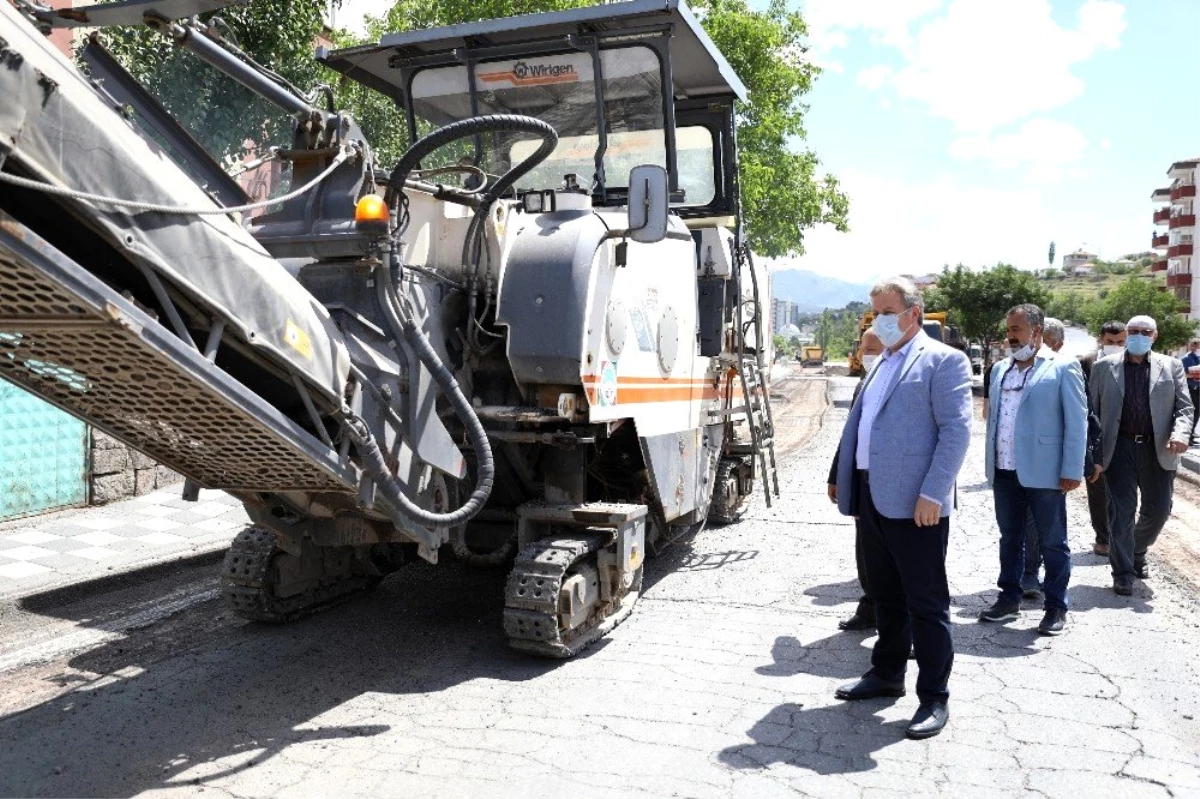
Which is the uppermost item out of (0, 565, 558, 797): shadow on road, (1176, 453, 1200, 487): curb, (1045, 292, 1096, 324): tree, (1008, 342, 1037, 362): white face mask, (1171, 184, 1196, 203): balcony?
(1171, 184, 1196, 203): balcony

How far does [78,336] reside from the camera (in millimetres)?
3393

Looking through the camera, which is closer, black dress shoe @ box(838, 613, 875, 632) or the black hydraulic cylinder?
the black hydraulic cylinder

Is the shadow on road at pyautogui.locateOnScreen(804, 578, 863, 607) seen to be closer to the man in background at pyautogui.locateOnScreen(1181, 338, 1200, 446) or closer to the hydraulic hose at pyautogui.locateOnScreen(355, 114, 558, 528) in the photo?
the hydraulic hose at pyautogui.locateOnScreen(355, 114, 558, 528)

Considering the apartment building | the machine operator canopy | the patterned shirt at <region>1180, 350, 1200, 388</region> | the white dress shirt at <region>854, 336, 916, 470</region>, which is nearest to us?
the white dress shirt at <region>854, 336, 916, 470</region>

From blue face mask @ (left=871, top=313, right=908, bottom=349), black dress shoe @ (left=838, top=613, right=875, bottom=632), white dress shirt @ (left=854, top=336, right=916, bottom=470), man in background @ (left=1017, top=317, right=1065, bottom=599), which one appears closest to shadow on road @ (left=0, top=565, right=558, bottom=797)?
black dress shoe @ (left=838, top=613, right=875, bottom=632)

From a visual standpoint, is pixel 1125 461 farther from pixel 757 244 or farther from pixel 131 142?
pixel 757 244

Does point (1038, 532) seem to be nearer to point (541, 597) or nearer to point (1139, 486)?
point (1139, 486)

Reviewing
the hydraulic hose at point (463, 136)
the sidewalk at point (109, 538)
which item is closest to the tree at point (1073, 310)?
the sidewalk at point (109, 538)

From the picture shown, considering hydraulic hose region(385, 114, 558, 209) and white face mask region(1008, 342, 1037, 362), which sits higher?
hydraulic hose region(385, 114, 558, 209)

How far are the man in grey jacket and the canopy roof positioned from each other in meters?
3.38

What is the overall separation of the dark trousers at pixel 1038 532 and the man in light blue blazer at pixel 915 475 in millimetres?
1608

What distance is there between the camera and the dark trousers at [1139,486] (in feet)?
23.2

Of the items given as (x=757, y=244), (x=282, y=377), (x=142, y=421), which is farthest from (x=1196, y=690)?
(x=757, y=244)

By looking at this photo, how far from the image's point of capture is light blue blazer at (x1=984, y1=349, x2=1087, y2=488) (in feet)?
19.5
